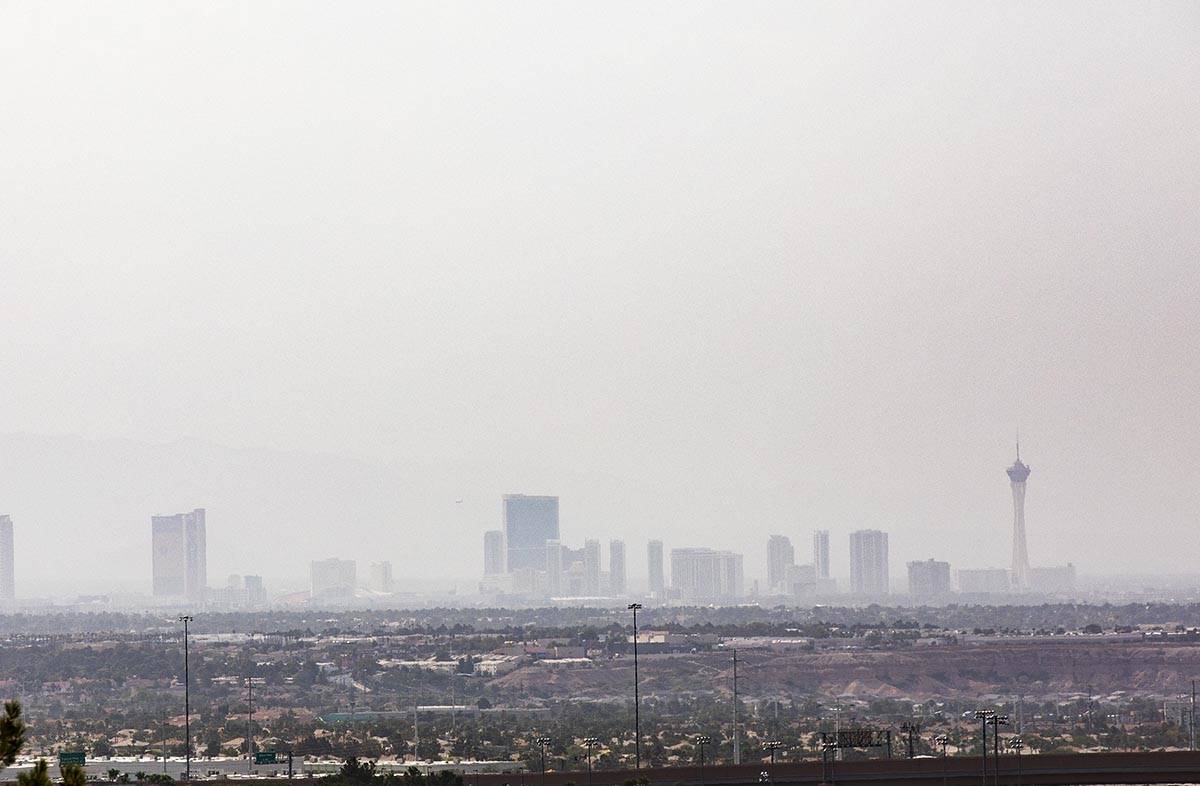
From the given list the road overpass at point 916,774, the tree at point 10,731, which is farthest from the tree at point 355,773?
the tree at point 10,731

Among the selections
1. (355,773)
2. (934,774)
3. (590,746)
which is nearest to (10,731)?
(355,773)

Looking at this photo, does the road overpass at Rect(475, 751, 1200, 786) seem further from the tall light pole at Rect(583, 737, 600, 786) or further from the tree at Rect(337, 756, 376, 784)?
the tree at Rect(337, 756, 376, 784)

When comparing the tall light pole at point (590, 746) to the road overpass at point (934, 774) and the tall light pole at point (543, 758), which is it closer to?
the road overpass at point (934, 774)

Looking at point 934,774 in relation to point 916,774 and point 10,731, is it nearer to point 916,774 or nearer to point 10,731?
point 916,774

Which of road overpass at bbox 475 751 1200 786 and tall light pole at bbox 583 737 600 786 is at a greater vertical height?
road overpass at bbox 475 751 1200 786

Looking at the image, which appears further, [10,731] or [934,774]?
[934,774]

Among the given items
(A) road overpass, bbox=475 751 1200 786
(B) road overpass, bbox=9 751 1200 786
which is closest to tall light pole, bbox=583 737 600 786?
(B) road overpass, bbox=9 751 1200 786

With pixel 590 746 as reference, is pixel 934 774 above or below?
above

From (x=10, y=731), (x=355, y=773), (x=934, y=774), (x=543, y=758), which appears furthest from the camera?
(x=543, y=758)

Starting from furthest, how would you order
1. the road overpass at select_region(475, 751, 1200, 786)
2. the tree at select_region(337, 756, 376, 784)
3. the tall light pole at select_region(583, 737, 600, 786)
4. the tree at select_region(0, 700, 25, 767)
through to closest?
the tall light pole at select_region(583, 737, 600, 786), the tree at select_region(337, 756, 376, 784), the road overpass at select_region(475, 751, 1200, 786), the tree at select_region(0, 700, 25, 767)
